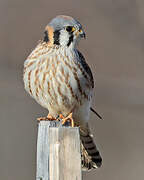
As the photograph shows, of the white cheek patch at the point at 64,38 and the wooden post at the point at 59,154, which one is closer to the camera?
the wooden post at the point at 59,154

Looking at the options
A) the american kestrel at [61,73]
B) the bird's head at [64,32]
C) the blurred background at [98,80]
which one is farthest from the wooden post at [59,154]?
the blurred background at [98,80]

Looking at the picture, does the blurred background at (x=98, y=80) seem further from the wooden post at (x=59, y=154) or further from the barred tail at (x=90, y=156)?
Result: the wooden post at (x=59, y=154)

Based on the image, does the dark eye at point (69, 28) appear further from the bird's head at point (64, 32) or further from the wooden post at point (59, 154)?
the wooden post at point (59, 154)

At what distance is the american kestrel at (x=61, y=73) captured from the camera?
3.40 m

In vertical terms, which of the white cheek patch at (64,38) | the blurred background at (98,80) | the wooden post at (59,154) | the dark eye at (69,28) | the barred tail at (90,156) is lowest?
the wooden post at (59,154)

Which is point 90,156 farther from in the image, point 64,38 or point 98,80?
point 98,80

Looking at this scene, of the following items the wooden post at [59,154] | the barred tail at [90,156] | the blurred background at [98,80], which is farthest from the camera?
the blurred background at [98,80]

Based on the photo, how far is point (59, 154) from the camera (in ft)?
8.48

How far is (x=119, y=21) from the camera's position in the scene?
7578 millimetres

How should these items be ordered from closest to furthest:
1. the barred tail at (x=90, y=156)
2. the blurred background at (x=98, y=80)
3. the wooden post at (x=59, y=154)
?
the wooden post at (x=59, y=154) → the barred tail at (x=90, y=156) → the blurred background at (x=98, y=80)

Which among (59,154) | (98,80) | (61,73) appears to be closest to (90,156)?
(61,73)

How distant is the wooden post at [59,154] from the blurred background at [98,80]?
331 cm

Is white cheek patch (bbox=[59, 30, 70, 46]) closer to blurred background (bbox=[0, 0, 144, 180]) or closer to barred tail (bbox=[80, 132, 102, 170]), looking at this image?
barred tail (bbox=[80, 132, 102, 170])

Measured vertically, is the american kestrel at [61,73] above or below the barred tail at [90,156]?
above
